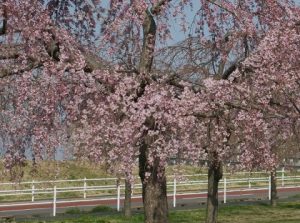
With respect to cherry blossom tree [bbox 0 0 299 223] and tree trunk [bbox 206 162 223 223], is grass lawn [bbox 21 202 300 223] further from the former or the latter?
cherry blossom tree [bbox 0 0 299 223]

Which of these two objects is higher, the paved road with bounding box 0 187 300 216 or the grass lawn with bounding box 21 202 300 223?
the paved road with bounding box 0 187 300 216

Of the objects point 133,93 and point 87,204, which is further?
point 87,204

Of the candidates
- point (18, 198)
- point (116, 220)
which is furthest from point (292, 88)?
point (18, 198)

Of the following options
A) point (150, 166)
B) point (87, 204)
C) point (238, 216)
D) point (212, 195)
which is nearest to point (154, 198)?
point (150, 166)

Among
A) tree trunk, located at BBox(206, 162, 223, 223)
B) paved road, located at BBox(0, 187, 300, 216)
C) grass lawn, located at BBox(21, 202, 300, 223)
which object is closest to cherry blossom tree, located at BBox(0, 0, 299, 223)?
tree trunk, located at BBox(206, 162, 223, 223)

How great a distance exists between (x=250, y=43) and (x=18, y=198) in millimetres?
19078

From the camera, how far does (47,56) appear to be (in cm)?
854

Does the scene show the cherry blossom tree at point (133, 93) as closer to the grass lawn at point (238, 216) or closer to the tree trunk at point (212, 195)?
the tree trunk at point (212, 195)

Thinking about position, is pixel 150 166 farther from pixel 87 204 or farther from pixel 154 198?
pixel 87 204

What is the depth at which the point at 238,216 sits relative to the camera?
22203 millimetres

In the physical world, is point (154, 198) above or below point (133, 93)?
below

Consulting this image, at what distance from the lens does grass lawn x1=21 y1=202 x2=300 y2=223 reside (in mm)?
Result: 19078

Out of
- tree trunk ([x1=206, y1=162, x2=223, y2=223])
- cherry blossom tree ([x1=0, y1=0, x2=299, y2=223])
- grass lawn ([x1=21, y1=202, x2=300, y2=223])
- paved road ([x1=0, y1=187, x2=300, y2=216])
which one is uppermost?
cherry blossom tree ([x1=0, y1=0, x2=299, y2=223])

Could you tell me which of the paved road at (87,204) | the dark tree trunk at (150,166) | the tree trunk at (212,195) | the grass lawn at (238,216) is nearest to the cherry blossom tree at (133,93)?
the dark tree trunk at (150,166)
